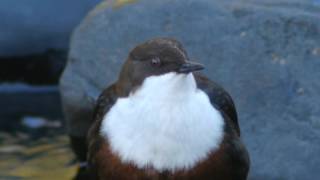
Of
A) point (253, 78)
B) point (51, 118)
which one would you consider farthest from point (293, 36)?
point (51, 118)

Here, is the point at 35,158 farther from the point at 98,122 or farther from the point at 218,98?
the point at 218,98

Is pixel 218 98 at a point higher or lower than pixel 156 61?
lower

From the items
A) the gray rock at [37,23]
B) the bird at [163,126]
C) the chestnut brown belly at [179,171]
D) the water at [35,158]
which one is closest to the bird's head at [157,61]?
the bird at [163,126]

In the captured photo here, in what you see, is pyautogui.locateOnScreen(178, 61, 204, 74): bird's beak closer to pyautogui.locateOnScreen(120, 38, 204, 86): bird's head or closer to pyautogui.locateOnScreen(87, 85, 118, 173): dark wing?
pyautogui.locateOnScreen(120, 38, 204, 86): bird's head

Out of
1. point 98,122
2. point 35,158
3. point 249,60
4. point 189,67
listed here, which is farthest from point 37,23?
point 189,67

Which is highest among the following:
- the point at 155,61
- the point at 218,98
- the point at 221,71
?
the point at 155,61

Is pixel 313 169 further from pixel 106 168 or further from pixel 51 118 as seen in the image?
pixel 51 118

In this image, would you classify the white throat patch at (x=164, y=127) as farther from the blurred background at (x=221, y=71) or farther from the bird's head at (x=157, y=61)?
the blurred background at (x=221, y=71)
